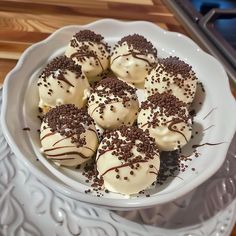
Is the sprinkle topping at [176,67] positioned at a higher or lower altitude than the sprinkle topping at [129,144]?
higher

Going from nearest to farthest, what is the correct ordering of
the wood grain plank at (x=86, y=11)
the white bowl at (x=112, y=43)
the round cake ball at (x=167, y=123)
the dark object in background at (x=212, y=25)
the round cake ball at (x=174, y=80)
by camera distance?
the white bowl at (x=112, y=43), the round cake ball at (x=167, y=123), the round cake ball at (x=174, y=80), the dark object in background at (x=212, y=25), the wood grain plank at (x=86, y=11)

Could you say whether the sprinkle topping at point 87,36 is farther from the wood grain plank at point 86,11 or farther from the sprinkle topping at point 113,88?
the wood grain plank at point 86,11

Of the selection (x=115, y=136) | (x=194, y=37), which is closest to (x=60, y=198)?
(x=115, y=136)

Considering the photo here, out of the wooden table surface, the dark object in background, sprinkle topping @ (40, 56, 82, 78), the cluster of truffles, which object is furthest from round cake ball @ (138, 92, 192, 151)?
the wooden table surface

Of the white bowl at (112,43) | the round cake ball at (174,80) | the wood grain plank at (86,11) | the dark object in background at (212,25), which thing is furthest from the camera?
the wood grain plank at (86,11)

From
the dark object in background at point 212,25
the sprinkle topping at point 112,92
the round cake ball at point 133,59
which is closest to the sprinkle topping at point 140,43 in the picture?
the round cake ball at point 133,59

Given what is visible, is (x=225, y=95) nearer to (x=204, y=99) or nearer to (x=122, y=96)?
(x=204, y=99)
